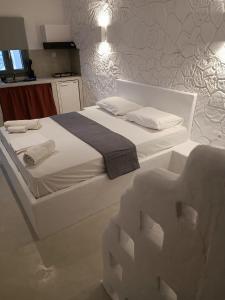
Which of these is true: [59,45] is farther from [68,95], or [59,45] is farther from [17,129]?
[17,129]

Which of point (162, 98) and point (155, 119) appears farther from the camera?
point (162, 98)

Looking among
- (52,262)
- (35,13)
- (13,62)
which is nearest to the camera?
(52,262)

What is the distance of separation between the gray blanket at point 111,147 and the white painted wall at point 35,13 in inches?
103

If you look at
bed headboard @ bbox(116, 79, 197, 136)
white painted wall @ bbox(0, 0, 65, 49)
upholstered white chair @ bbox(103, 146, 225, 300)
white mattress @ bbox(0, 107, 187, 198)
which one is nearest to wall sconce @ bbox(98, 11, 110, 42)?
bed headboard @ bbox(116, 79, 197, 136)

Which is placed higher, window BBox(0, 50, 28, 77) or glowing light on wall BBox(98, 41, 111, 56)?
glowing light on wall BBox(98, 41, 111, 56)

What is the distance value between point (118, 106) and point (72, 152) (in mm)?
1288

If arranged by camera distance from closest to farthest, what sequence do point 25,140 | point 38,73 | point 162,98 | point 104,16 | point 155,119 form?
point 25,140, point 155,119, point 162,98, point 104,16, point 38,73

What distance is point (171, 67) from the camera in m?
2.70

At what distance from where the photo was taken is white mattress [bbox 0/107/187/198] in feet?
6.18

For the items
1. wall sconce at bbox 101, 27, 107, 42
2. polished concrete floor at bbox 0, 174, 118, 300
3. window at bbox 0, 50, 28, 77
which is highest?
wall sconce at bbox 101, 27, 107, 42

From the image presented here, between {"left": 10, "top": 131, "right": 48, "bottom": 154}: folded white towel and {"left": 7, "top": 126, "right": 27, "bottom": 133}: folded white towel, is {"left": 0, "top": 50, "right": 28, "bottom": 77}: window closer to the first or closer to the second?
{"left": 7, "top": 126, "right": 27, "bottom": 133}: folded white towel

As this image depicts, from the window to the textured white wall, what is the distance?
5.01 feet

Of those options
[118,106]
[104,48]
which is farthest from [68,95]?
[118,106]

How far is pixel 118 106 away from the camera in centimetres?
317
